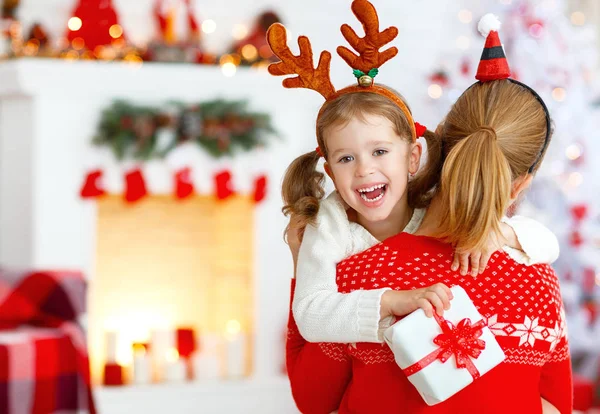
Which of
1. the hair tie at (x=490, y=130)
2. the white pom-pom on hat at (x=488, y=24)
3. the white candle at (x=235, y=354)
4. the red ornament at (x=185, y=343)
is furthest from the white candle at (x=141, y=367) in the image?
the hair tie at (x=490, y=130)

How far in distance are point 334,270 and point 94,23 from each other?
3248 mm

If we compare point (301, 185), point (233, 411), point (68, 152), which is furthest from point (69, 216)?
point (301, 185)

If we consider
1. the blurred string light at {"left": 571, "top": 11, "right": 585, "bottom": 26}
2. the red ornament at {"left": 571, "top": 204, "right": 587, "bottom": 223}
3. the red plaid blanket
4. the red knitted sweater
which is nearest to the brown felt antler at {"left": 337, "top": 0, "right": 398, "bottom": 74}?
the red knitted sweater

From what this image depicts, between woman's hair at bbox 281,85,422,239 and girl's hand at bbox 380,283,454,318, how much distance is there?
0.77 feet

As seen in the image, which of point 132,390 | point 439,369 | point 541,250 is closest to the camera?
point 439,369

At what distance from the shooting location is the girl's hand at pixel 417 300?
1.13 m

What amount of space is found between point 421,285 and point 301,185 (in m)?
0.32

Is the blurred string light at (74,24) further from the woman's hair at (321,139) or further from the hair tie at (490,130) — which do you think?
the hair tie at (490,130)

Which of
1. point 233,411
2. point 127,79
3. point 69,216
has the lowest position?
point 233,411

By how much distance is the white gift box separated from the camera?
113 cm

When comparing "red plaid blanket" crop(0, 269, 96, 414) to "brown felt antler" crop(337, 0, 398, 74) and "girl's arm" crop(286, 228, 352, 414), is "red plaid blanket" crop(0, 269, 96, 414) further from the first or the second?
"brown felt antler" crop(337, 0, 398, 74)

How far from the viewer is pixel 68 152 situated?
4125 mm

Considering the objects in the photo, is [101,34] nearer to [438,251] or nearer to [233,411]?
[233,411]

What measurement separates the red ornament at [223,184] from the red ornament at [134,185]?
1.19 feet
